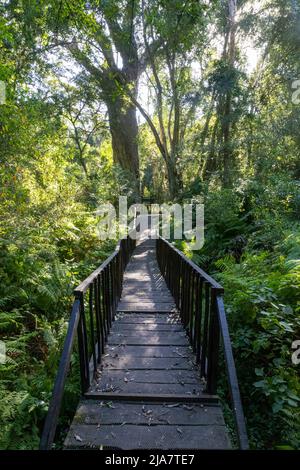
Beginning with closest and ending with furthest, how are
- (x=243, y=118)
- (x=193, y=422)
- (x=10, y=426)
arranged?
1. (x=193, y=422)
2. (x=10, y=426)
3. (x=243, y=118)

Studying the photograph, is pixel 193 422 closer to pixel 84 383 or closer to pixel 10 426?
pixel 84 383

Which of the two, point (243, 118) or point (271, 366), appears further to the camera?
point (243, 118)

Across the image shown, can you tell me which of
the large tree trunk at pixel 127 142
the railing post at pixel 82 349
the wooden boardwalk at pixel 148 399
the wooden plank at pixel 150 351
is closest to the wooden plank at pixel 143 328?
the wooden boardwalk at pixel 148 399

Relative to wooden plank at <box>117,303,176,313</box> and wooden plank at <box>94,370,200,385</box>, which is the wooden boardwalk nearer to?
wooden plank at <box>94,370,200,385</box>

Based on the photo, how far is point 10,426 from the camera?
2658mm

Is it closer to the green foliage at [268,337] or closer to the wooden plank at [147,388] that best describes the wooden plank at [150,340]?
the green foliage at [268,337]

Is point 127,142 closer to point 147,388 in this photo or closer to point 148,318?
point 148,318

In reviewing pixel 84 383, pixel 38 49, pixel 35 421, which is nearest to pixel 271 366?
pixel 84 383

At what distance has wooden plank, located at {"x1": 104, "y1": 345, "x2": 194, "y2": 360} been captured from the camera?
342cm

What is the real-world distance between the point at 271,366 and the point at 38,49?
11.4 meters

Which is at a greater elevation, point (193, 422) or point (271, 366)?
point (271, 366)

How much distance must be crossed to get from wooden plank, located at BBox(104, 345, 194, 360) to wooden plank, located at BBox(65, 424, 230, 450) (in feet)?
3.39

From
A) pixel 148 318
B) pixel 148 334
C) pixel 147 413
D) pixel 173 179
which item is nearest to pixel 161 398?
pixel 147 413

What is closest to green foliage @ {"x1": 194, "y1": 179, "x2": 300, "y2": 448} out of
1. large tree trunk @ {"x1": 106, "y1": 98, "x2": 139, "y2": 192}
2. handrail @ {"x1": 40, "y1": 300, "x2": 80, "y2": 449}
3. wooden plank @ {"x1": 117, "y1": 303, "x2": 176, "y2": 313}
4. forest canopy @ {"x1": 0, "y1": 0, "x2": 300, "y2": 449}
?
forest canopy @ {"x1": 0, "y1": 0, "x2": 300, "y2": 449}
